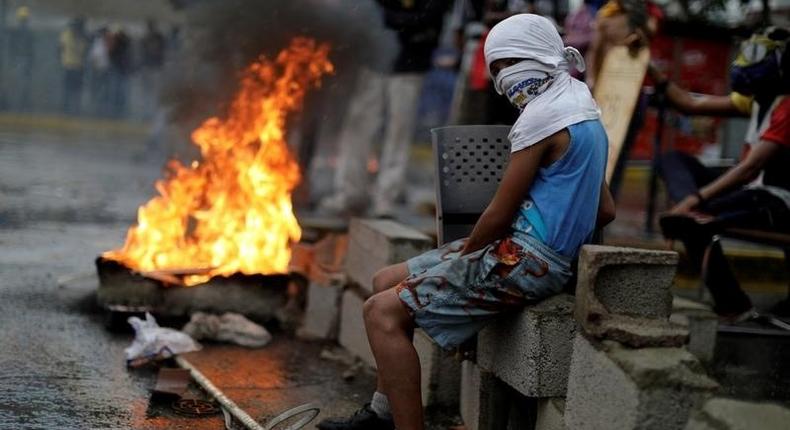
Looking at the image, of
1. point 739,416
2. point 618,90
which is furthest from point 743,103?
point 739,416

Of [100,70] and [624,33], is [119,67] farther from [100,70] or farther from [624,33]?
[624,33]

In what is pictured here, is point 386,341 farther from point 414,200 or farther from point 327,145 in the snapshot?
point 327,145

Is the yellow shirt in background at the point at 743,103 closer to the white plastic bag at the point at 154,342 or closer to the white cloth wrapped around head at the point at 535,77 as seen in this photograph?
the white cloth wrapped around head at the point at 535,77

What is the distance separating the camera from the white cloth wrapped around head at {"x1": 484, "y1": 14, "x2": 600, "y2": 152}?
149 inches

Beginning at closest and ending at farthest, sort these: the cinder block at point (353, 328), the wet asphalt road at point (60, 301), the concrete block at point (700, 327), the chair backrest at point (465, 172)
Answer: the chair backrest at point (465, 172)
the wet asphalt road at point (60, 301)
the concrete block at point (700, 327)
the cinder block at point (353, 328)

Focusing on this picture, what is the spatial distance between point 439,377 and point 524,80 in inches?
65.1

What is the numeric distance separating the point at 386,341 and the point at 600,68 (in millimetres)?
4110

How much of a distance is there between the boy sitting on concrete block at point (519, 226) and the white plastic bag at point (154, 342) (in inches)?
74.5

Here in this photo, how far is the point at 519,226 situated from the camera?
12.6ft

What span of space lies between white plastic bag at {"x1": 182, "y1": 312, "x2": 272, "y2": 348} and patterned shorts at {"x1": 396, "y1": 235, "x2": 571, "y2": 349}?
7.37 ft

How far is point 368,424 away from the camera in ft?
13.8

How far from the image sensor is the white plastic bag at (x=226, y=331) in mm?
5934

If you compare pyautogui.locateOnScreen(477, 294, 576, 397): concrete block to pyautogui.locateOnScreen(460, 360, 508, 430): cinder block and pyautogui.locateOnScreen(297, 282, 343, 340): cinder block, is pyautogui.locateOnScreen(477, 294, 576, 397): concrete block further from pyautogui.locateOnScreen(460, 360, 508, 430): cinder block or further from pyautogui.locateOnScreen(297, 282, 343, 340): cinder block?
pyautogui.locateOnScreen(297, 282, 343, 340): cinder block

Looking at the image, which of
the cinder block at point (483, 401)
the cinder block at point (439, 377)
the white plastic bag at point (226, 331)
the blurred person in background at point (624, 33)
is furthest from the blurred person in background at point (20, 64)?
the cinder block at point (483, 401)
